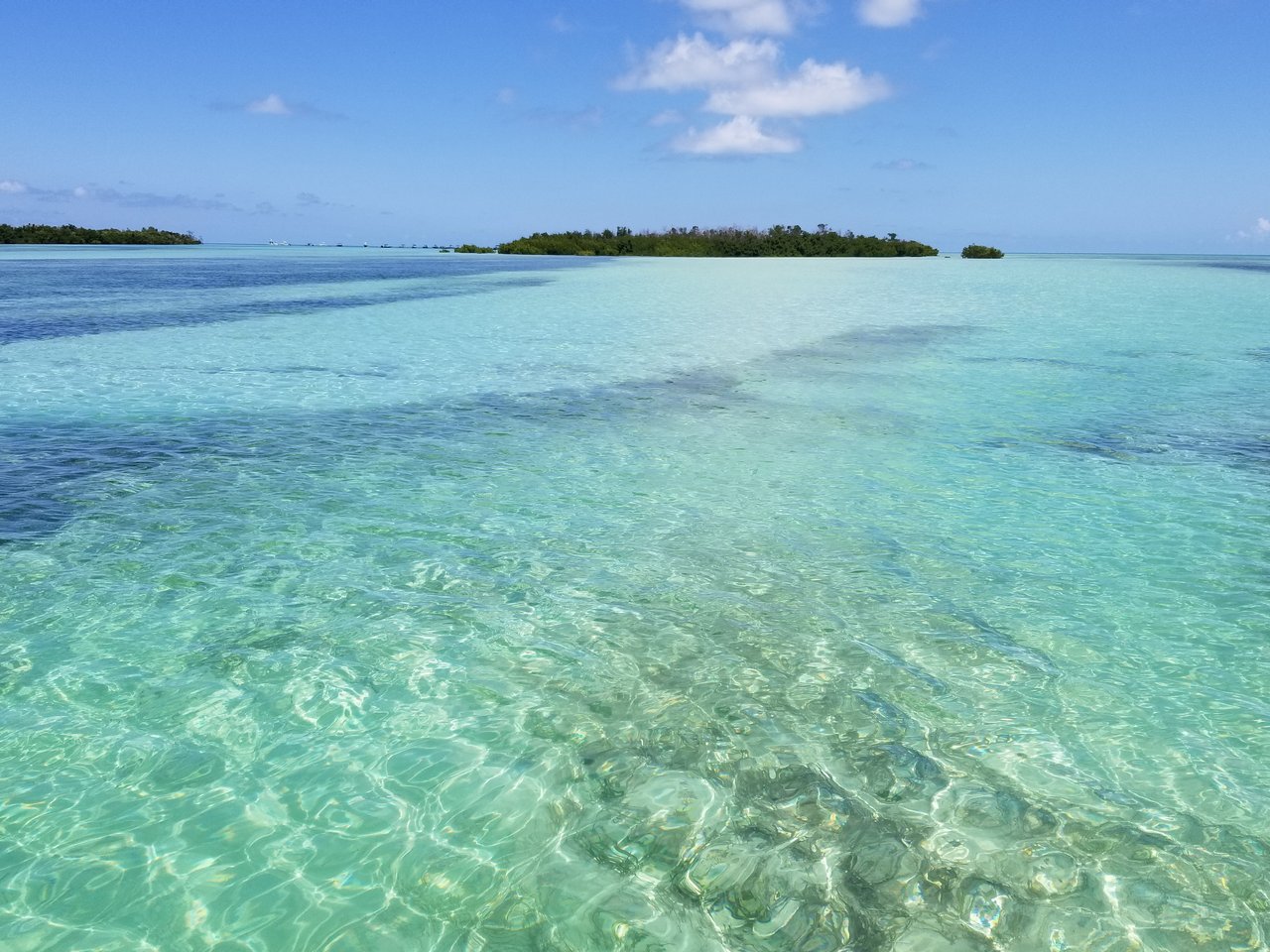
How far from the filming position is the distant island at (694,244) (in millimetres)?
102750

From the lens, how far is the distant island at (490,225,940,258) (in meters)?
103

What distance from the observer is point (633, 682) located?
4.80m

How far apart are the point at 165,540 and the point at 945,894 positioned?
6.23 m

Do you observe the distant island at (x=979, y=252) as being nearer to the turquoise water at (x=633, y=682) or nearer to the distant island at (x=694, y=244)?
the distant island at (x=694, y=244)

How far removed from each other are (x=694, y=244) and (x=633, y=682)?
4059 inches

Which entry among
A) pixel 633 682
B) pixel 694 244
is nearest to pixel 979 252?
pixel 694 244

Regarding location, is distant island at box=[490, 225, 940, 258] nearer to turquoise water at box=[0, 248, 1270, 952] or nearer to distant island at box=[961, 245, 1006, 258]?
distant island at box=[961, 245, 1006, 258]

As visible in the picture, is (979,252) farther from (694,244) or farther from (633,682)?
(633,682)

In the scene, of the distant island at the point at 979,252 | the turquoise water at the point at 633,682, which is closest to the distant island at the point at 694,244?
the distant island at the point at 979,252

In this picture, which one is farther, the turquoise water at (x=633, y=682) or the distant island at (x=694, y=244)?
the distant island at (x=694, y=244)

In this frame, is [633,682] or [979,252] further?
[979,252]

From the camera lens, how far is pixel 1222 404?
12508mm

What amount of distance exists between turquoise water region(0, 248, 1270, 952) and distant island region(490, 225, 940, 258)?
311ft

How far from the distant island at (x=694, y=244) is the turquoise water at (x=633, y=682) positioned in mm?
94705
